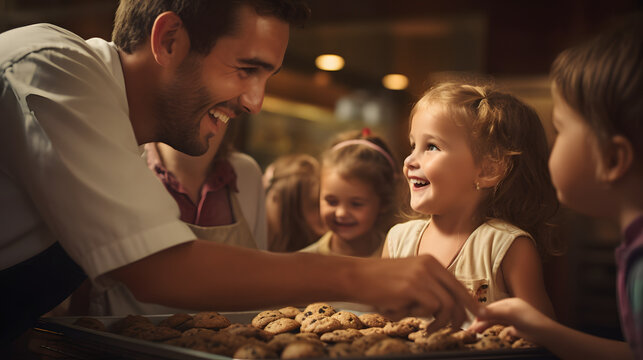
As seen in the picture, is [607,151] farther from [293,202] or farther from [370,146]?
[293,202]

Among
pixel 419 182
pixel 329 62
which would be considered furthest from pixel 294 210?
pixel 329 62

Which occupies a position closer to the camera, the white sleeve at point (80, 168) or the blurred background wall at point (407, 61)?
the white sleeve at point (80, 168)

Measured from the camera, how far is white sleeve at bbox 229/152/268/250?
1857mm

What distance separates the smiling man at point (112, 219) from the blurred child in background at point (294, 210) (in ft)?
4.53

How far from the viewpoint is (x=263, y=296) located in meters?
0.85

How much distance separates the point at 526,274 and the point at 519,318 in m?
0.28

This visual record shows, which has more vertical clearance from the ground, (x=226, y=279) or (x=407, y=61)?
(x=407, y=61)

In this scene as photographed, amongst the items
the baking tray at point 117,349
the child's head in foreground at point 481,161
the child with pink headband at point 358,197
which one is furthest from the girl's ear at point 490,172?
the child with pink headband at point 358,197

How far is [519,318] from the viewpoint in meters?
0.87

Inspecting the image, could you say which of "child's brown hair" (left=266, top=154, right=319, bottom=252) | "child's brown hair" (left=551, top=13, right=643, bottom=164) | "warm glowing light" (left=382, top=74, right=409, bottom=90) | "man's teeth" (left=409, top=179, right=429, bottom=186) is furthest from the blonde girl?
"warm glowing light" (left=382, top=74, right=409, bottom=90)

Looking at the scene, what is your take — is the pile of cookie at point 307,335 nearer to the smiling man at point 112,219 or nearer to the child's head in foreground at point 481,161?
the smiling man at point 112,219

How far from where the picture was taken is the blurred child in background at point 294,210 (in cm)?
240

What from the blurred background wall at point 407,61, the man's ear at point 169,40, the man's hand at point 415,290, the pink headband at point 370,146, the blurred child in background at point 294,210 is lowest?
the man's hand at point 415,290

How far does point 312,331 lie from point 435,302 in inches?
10.4
